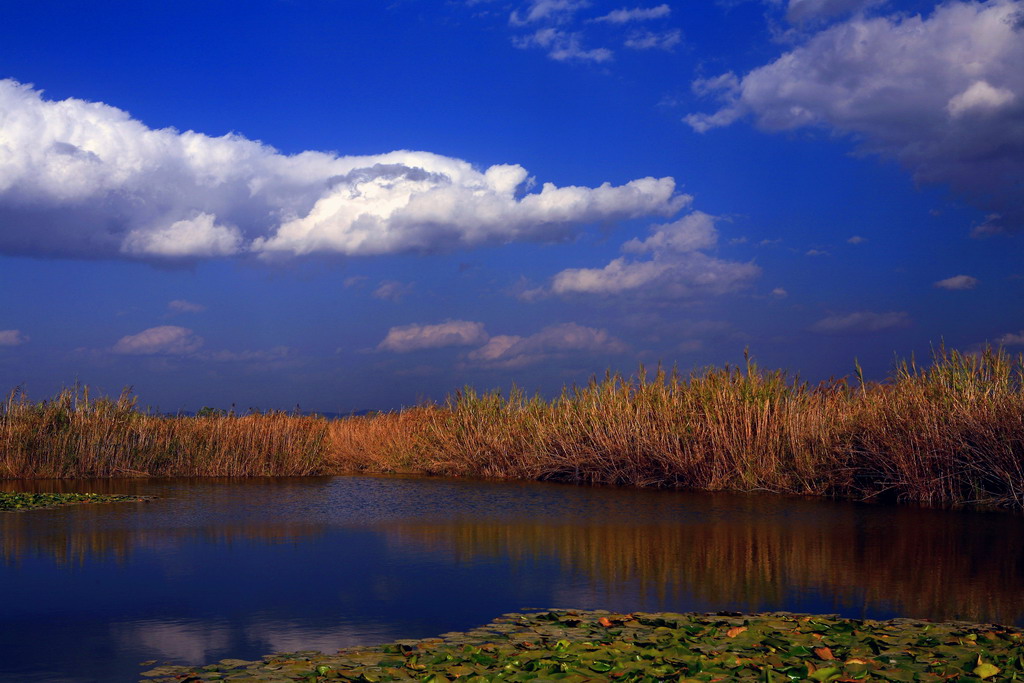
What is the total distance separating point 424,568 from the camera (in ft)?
30.9

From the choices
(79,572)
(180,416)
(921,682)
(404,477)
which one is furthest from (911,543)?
(180,416)

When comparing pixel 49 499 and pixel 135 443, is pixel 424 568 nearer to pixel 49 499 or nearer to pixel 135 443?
pixel 49 499

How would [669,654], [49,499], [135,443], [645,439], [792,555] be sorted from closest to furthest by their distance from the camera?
[669,654] < [792,555] < [49,499] < [645,439] < [135,443]

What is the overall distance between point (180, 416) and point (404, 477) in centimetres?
613

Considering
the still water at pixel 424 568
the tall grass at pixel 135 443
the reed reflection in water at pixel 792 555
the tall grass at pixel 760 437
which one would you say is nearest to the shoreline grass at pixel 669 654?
the still water at pixel 424 568

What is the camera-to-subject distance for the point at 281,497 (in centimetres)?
1677

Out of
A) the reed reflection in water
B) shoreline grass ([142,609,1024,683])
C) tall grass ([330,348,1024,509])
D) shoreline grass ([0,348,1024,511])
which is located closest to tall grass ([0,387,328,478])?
shoreline grass ([0,348,1024,511])

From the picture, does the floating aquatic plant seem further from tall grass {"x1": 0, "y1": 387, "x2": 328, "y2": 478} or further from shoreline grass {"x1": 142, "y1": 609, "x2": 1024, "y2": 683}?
shoreline grass {"x1": 142, "y1": 609, "x2": 1024, "y2": 683}

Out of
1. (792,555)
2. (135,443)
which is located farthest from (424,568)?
(135,443)

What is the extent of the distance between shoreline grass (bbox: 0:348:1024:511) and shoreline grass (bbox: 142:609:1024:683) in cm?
858

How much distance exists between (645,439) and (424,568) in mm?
9445

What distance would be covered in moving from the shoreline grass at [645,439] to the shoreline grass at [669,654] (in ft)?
28.2

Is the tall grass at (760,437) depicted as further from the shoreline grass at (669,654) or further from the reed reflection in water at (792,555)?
the shoreline grass at (669,654)

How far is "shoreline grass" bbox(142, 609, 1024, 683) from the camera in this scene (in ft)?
17.6
